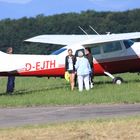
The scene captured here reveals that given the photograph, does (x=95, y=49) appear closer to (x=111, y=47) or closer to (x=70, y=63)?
(x=111, y=47)

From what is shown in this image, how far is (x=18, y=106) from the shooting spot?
19.9 meters

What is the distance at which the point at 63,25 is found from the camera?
9119 cm

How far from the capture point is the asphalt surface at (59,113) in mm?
15742

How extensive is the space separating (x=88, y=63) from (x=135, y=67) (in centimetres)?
439

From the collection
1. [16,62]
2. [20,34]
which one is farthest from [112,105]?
[20,34]

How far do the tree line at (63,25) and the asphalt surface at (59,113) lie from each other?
54.6m

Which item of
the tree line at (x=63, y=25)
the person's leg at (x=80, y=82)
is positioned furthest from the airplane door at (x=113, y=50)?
the tree line at (x=63, y=25)

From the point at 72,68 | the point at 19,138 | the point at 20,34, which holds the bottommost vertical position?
the point at 19,138

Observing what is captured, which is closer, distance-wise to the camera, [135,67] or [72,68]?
[72,68]

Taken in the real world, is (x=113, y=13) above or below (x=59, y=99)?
above

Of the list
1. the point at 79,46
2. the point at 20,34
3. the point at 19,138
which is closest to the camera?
the point at 19,138

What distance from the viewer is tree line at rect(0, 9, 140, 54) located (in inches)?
3184

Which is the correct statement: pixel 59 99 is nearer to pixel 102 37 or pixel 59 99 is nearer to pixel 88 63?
pixel 88 63

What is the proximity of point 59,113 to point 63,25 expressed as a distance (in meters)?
74.3
